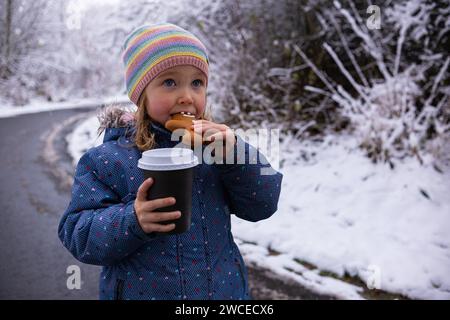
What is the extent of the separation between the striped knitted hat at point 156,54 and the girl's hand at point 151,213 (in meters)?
0.54

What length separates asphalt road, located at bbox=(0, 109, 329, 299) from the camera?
2984 millimetres

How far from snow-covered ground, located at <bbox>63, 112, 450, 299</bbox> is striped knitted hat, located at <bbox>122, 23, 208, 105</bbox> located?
7.00 feet

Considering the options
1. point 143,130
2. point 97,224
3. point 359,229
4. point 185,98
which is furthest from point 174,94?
point 359,229

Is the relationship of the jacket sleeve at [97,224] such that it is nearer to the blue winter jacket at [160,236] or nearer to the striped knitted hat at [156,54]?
the blue winter jacket at [160,236]

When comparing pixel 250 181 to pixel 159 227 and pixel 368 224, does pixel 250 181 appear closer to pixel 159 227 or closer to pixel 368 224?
pixel 159 227

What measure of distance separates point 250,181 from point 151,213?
448 mm

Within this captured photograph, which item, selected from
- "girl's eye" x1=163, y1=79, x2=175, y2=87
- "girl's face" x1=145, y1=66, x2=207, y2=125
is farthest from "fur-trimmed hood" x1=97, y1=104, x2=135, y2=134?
"girl's eye" x1=163, y1=79, x2=175, y2=87

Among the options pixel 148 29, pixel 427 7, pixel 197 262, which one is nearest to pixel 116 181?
pixel 197 262

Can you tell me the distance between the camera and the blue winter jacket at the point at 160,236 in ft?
4.45

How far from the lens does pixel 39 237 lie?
12.8ft

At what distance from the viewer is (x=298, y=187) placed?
4.86 metres

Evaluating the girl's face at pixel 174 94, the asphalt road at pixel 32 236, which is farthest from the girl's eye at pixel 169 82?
the asphalt road at pixel 32 236

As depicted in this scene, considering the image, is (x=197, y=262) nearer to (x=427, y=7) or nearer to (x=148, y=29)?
(x=148, y=29)

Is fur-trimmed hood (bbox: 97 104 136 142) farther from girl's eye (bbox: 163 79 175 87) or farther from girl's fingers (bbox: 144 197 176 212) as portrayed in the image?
girl's fingers (bbox: 144 197 176 212)
